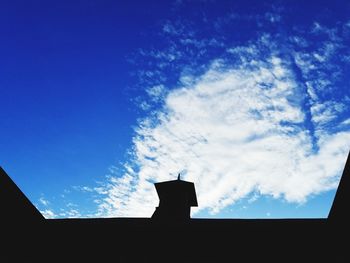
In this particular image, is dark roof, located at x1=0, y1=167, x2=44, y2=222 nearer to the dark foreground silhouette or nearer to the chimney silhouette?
the dark foreground silhouette

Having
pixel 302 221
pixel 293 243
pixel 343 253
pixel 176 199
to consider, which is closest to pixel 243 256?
pixel 293 243

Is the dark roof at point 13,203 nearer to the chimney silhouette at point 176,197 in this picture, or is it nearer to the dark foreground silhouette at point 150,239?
the dark foreground silhouette at point 150,239

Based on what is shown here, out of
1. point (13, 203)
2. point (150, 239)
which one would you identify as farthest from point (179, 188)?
point (13, 203)

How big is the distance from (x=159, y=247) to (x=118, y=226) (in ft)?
6.78

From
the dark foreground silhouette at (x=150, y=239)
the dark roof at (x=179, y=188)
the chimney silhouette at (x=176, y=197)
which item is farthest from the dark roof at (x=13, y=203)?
the dark roof at (x=179, y=188)

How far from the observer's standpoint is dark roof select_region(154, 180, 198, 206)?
16.7 metres

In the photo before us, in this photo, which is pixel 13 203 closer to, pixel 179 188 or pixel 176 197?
pixel 176 197

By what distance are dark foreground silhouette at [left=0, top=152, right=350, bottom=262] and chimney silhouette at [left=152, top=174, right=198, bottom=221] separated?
424cm

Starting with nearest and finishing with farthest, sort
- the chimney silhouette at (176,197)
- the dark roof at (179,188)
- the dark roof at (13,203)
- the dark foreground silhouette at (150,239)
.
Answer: the dark roof at (13,203) → the dark foreground silhouette at (150,239) → the chimney silhouette at (176,197) → the dark roof at (179,188)

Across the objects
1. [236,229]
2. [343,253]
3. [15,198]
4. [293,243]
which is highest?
[15,198]

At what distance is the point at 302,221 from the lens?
414 inches

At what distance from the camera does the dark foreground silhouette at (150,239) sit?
980 cm

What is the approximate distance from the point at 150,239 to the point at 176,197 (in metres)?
5.52

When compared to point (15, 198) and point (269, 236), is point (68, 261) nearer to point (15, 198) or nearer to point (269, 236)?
point (15, 198)
